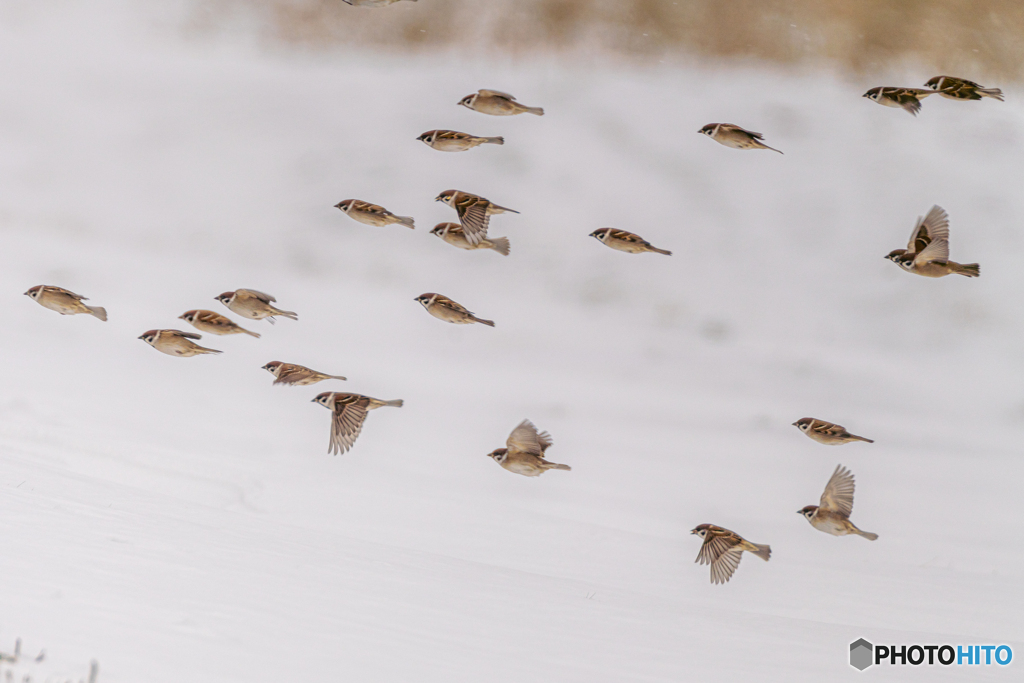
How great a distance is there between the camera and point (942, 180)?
329 centimetres

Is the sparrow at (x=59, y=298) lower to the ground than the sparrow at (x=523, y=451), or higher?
higher

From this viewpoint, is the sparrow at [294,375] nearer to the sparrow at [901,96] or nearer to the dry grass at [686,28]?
the sparrow at [901,96]

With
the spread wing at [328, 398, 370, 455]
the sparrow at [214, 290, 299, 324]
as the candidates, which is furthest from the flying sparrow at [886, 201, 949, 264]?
the sparrow at [214, 290, 299, 324]

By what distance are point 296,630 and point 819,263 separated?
2.30m

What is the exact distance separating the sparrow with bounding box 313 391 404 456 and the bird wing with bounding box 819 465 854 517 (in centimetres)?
98

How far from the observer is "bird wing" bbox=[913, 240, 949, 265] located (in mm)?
1998

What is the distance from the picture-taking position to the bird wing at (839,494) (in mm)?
1979

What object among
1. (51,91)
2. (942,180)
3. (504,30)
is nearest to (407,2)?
(504,30)

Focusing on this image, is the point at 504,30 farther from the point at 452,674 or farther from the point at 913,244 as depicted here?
the point at 452,674

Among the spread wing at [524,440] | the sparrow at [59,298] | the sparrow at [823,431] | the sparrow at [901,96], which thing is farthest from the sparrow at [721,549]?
the sparrow at [59,298]

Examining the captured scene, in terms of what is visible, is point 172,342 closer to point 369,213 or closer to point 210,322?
point 210,322

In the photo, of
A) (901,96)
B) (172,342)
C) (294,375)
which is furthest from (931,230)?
(172,342)

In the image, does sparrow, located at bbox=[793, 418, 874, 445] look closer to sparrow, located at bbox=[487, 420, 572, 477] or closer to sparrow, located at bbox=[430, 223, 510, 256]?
sparrow, located at bbox=[487, 420, 572, 477]

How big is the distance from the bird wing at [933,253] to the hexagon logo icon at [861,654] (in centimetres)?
110
